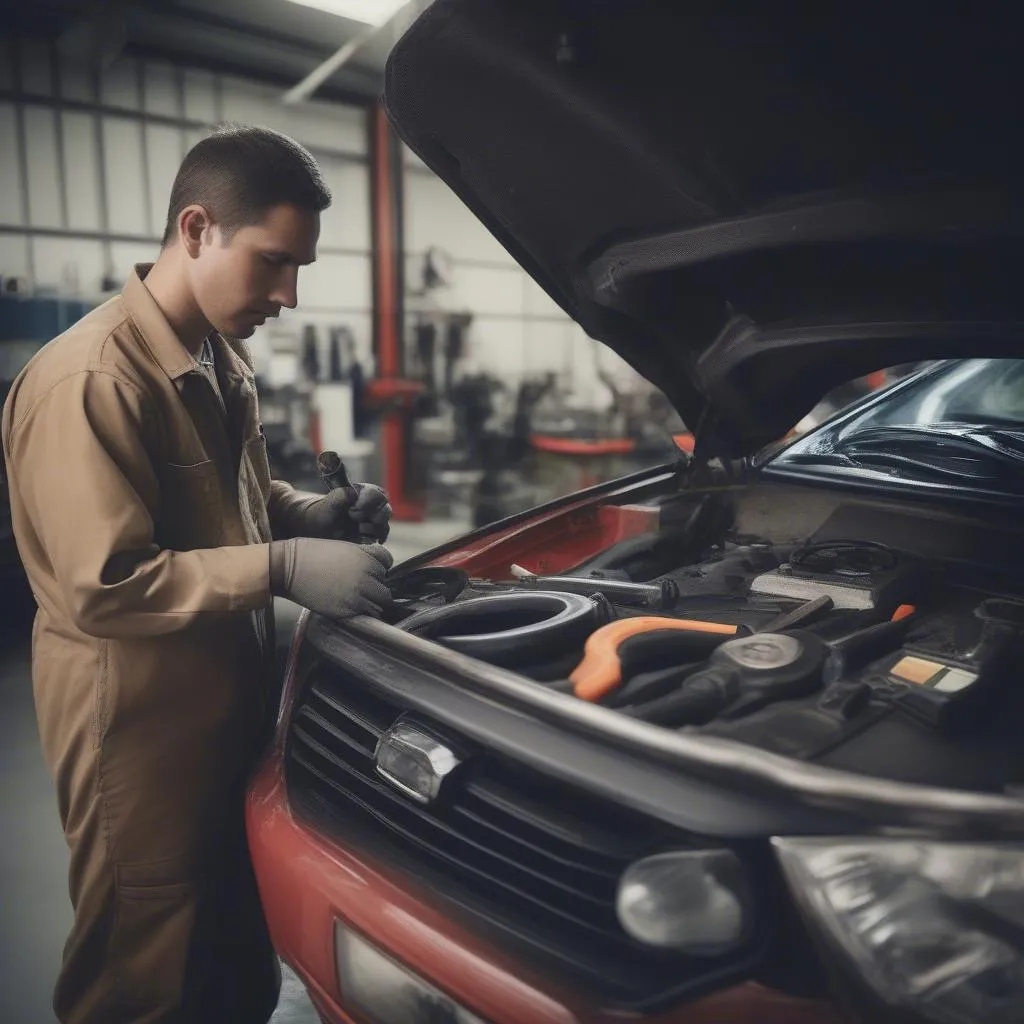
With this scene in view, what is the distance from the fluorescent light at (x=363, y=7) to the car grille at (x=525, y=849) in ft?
18.0

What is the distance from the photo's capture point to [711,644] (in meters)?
1.16

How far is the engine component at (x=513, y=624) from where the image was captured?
3.68ft

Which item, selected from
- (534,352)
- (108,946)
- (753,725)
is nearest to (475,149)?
(753,725)

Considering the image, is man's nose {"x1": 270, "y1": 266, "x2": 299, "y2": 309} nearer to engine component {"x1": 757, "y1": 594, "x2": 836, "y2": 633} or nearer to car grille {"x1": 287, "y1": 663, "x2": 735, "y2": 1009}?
car grille {"x1": 287, "y1": 663, "x2": 735, "y2": 1009}

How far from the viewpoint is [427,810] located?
994mm

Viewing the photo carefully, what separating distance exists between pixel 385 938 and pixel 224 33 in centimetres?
721

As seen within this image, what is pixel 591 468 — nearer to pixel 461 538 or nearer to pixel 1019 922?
pixel 461 538

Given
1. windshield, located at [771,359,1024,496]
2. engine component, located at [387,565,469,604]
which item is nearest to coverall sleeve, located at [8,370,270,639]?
engine component, located at [387,565,469,604]

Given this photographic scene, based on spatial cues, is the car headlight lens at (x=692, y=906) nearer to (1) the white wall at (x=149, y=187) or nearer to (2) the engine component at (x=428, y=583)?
(2) the engine component at (x=428, y=583)

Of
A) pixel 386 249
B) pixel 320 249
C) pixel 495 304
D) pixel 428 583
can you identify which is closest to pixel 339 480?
pixel 428 583

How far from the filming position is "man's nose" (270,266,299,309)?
1.30m

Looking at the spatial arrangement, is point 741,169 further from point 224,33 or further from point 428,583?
point 224,33

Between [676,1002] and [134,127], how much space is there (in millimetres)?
7604

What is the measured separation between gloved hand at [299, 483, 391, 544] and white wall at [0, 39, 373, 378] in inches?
207
